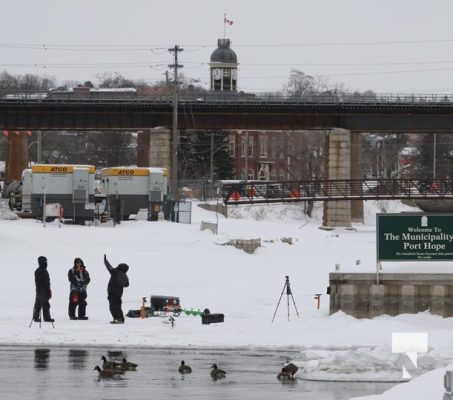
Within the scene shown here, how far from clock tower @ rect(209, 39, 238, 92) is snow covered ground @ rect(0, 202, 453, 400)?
6360 cm

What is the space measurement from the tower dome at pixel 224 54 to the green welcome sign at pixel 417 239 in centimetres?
11384

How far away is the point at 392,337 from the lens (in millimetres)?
29375

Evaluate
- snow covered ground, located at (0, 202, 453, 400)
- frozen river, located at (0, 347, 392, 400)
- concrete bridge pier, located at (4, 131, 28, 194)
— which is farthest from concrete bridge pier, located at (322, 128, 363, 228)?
frozen river, located at (0, 347, 392, 400)

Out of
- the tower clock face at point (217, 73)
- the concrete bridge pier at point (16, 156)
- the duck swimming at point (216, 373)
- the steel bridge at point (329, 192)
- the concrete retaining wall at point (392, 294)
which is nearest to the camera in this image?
the duck swimming at point (216, 373)

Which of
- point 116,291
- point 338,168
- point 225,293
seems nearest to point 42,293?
point 116,291

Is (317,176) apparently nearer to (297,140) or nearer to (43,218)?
(297,140)

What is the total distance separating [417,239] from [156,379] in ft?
37.8

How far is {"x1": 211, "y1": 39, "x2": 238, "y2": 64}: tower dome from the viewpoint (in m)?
147

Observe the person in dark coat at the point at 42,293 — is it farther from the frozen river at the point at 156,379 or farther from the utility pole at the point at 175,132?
the utility pole at the point at 175,132

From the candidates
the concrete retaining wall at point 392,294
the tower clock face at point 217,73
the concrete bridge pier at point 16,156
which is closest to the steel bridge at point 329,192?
the concrete bridge pier at point 16,156

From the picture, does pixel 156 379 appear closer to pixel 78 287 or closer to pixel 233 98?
pixel 78 287

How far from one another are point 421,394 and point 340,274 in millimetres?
13575

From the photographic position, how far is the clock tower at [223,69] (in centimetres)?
14462

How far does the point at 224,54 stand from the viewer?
148000 mm
